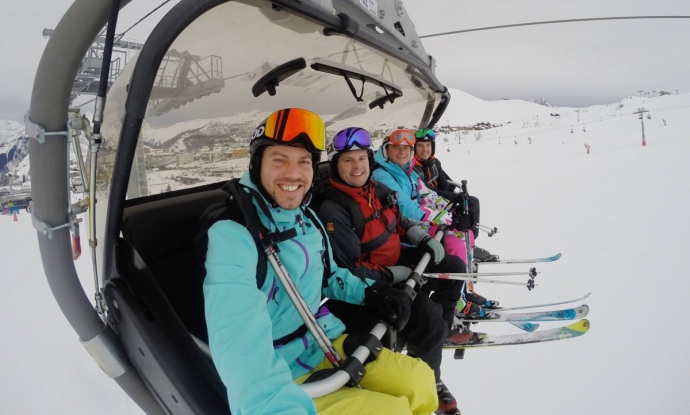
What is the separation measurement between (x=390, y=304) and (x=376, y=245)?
2.80 feet

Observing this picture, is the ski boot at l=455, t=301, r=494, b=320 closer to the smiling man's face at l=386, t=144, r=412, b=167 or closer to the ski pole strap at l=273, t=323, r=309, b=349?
the smiling man's face at l=386, t=144, r=412, b=167

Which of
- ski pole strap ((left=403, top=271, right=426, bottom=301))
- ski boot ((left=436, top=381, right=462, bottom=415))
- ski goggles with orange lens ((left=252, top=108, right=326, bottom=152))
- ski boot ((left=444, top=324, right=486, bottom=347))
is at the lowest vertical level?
ski boot ((left=436, top=381, right=462, bottom=415))

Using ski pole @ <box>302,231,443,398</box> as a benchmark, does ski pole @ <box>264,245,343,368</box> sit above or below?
above

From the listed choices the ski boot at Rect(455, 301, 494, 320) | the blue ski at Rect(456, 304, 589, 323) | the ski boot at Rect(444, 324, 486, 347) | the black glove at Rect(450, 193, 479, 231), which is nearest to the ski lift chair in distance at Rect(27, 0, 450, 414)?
the black glove at Rect(450, 193, 479, 231)

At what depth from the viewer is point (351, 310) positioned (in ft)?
8.41

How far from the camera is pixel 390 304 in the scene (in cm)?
211

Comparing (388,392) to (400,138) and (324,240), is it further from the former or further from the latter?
(400,138)

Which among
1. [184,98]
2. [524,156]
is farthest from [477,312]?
[524,156]

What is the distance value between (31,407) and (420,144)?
192 inches

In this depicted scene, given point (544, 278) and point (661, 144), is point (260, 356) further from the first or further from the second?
point (661, 144)

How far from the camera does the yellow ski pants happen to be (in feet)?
5.05

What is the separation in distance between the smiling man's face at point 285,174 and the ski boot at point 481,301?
3021 millimetres

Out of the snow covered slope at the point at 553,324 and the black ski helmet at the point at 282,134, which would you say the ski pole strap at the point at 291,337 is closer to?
the black ski helmet at the point at 282,134

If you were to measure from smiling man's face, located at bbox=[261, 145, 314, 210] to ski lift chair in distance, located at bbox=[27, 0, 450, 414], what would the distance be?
57 cm
